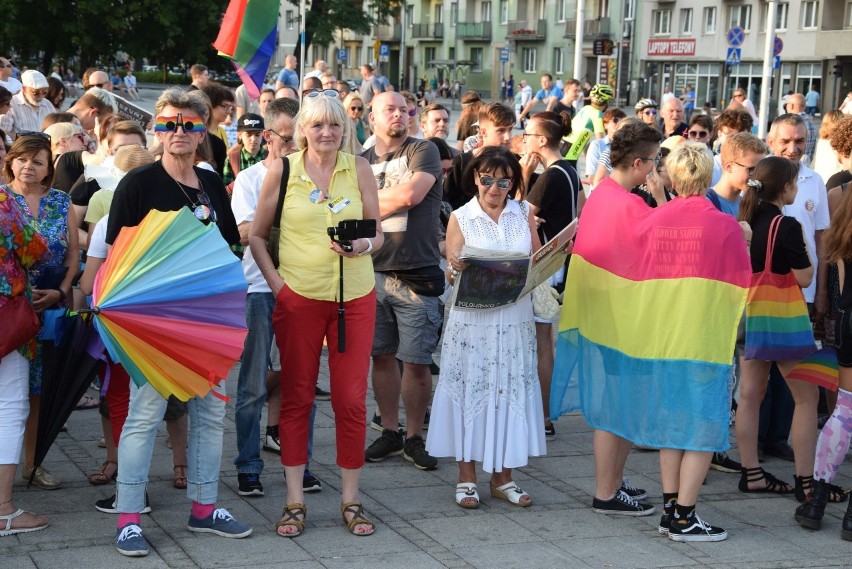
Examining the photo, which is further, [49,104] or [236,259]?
[49,104]

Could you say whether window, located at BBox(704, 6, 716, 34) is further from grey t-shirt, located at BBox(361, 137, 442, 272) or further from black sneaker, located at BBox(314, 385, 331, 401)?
grey t-shirt, located at BBox(361, 137, 442, 272)

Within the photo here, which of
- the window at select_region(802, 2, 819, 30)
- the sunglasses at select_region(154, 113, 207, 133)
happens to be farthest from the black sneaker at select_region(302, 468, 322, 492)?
the window at select_region(802, 2, 819, 30)

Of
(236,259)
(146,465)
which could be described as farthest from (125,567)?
(236,259)

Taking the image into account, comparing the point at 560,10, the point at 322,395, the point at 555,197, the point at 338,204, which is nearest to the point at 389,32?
the point at 560,10

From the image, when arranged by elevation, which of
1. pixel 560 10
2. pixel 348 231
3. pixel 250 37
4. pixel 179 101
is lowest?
pixel 348 231

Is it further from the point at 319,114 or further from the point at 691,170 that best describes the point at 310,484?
the point at 691,170

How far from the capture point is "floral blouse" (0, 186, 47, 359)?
5.03 m

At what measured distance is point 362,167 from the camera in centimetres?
546

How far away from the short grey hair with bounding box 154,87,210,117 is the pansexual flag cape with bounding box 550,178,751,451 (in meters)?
1.96

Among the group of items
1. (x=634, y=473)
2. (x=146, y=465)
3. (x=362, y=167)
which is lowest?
(x=634, y=473)

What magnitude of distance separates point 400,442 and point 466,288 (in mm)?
1302

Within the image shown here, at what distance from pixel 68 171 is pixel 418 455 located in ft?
9.89

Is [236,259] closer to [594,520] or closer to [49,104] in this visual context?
[594,520]

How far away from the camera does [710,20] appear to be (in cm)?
6744
